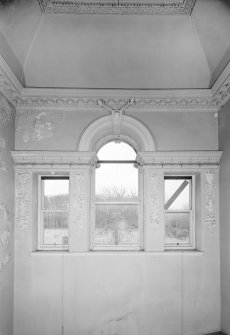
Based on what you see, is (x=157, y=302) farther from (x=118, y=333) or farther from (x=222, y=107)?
(x=222, y=107)

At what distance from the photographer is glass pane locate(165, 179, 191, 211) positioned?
4977mm

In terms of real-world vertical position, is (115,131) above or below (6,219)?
above

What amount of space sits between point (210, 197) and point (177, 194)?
51 cm

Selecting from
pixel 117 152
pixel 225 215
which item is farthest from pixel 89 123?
pixel 225 215

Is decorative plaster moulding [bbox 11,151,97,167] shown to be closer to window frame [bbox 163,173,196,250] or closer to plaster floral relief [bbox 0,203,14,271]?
plaster floral relief [bbox 0,203,14,271]

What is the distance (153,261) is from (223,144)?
6.39 feet

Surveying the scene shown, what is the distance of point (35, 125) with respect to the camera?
4.74 metres

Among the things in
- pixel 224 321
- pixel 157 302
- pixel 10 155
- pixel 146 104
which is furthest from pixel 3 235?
pixel 224 321

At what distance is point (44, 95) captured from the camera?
15.0 feet

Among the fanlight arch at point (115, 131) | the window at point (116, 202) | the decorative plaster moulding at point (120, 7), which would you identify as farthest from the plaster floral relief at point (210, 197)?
the decorative plaster moulding at point (120, 7)

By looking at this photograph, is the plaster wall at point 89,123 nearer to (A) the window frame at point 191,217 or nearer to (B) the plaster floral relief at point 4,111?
(B) the plaster floral relief at point 4,111

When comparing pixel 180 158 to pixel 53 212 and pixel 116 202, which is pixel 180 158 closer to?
pixel 116 202

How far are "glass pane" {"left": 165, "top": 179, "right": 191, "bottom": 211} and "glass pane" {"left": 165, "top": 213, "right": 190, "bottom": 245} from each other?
0.12 meters

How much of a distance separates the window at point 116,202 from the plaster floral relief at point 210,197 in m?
1.04
